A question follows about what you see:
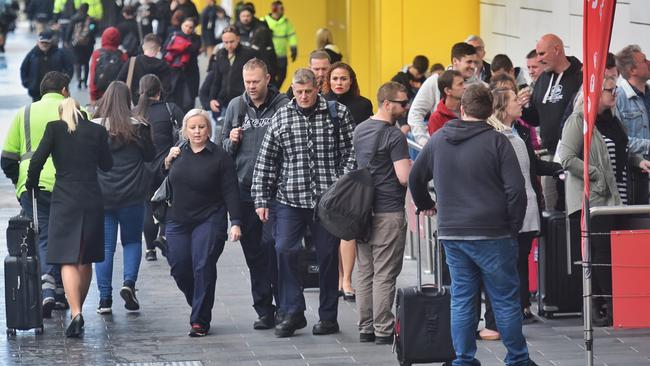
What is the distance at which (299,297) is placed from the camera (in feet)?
33.7

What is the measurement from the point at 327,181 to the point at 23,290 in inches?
90.6

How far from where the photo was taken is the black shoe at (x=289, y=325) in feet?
33.6

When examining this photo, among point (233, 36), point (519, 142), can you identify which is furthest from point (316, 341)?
point (233, 36)

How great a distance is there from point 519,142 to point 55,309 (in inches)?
156

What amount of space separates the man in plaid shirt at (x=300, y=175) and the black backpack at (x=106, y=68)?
26.2 ft

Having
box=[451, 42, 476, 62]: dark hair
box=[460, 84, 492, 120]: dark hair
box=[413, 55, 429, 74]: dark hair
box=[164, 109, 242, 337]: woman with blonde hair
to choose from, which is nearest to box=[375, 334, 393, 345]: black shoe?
box=[164, 109, 242, 337]: woman with blonde hair

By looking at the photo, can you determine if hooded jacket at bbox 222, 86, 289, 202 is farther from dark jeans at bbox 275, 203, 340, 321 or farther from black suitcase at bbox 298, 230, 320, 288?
black suitcase at bbox 298, 230, 320, 288

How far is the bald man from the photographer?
11852 mm

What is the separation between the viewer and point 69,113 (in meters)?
10.5

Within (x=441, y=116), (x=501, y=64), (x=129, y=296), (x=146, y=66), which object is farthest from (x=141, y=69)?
(x=441, y=116)

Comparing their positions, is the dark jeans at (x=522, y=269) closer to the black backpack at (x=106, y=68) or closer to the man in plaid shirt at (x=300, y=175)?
the man in plaid shirt at (x=300, y=175)

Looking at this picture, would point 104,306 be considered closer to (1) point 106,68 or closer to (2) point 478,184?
(2) point 478,184

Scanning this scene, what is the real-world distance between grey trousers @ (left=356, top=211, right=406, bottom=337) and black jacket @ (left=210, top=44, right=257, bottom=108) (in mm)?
8865

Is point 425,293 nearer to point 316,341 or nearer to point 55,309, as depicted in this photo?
point 316,341
